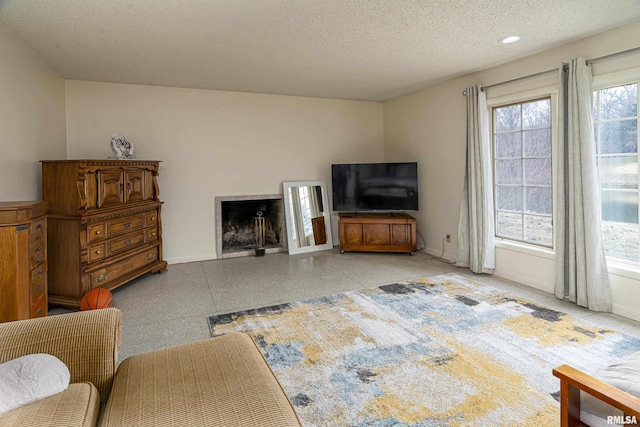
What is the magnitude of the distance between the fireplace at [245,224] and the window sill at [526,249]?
10.5ft

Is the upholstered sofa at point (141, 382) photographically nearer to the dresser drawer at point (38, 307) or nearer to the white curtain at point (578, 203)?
the dresser drawer at point (38, 307)

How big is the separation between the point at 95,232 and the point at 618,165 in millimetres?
4967

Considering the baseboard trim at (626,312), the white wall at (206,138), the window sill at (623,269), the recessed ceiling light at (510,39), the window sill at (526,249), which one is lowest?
the baseboard trim at (626,312)

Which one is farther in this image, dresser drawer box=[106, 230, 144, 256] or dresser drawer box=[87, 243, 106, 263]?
dresser drawer box=[106, 230, 144, 256]

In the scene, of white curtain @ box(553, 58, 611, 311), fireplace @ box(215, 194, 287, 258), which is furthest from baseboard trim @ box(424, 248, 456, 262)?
fireplace @ box(215, 194, 287, 258)

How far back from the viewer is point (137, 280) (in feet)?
14.3

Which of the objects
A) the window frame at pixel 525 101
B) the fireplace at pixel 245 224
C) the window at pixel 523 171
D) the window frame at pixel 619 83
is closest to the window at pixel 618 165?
the window frame at pixel 619 83

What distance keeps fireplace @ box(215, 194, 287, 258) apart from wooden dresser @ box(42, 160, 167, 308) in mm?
1528

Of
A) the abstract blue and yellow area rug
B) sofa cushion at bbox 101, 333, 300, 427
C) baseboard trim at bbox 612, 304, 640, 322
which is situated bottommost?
the abstract blue and yellow area rug

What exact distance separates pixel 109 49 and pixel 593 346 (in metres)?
4.87

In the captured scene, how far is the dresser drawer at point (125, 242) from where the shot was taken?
3.77 m

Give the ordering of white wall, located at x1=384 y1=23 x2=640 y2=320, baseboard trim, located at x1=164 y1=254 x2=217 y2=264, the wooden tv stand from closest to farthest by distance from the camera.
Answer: white wall, located at x1=384 y1=23 x2=640 y2=320
baseboard trim, located at x1=164 y1=254 x2=217 y2=264
the wooden tv stand

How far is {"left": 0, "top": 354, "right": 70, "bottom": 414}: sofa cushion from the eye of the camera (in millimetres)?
1156

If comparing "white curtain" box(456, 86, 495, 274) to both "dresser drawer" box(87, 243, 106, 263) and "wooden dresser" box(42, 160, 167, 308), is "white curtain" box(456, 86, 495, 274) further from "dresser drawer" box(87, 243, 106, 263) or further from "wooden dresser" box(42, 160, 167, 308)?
"dresser drawer" box(87, 243, 106, 263)
